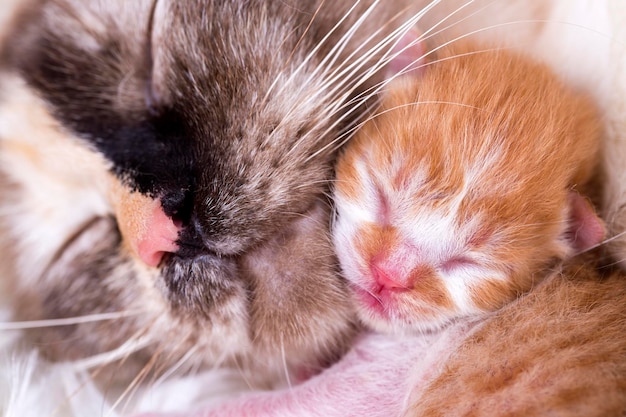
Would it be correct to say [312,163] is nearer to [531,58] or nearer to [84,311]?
[531,58]

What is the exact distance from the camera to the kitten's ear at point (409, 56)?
0.86 metres

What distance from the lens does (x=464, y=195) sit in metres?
0.78

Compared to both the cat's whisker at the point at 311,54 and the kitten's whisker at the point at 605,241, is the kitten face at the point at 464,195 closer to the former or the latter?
the kitten's whisker at the point at 605,241

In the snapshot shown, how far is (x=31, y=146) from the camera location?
97cm

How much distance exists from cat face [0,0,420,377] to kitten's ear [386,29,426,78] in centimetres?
4

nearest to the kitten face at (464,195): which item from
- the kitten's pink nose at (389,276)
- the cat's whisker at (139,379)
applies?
the kitten's pink nose at (389,276)

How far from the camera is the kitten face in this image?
0.78 meters

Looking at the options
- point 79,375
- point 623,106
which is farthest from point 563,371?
point 79,375

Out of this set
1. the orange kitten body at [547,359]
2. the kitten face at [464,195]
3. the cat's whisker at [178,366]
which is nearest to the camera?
the orange kitten body at [547,359]

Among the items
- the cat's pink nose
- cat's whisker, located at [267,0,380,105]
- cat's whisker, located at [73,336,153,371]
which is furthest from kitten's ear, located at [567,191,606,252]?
cat's whisker, located at [73,336,153,371]

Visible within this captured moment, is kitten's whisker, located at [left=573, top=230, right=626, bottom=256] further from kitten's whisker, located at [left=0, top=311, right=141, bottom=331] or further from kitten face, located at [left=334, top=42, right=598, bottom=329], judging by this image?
kitten's whisker, located at [left=0, top=311, right=141, bottom=331]

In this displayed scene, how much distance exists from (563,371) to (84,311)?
71 cm

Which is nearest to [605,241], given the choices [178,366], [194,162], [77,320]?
[194,162]

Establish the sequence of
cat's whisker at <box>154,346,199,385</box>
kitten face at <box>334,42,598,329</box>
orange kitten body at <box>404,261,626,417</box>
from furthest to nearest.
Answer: cat's whisker at <box>154,346,199,385</box> < kitten face at <box>334,42,598,329</box> < orange kitten body at <box>404,261,626,417</box>
